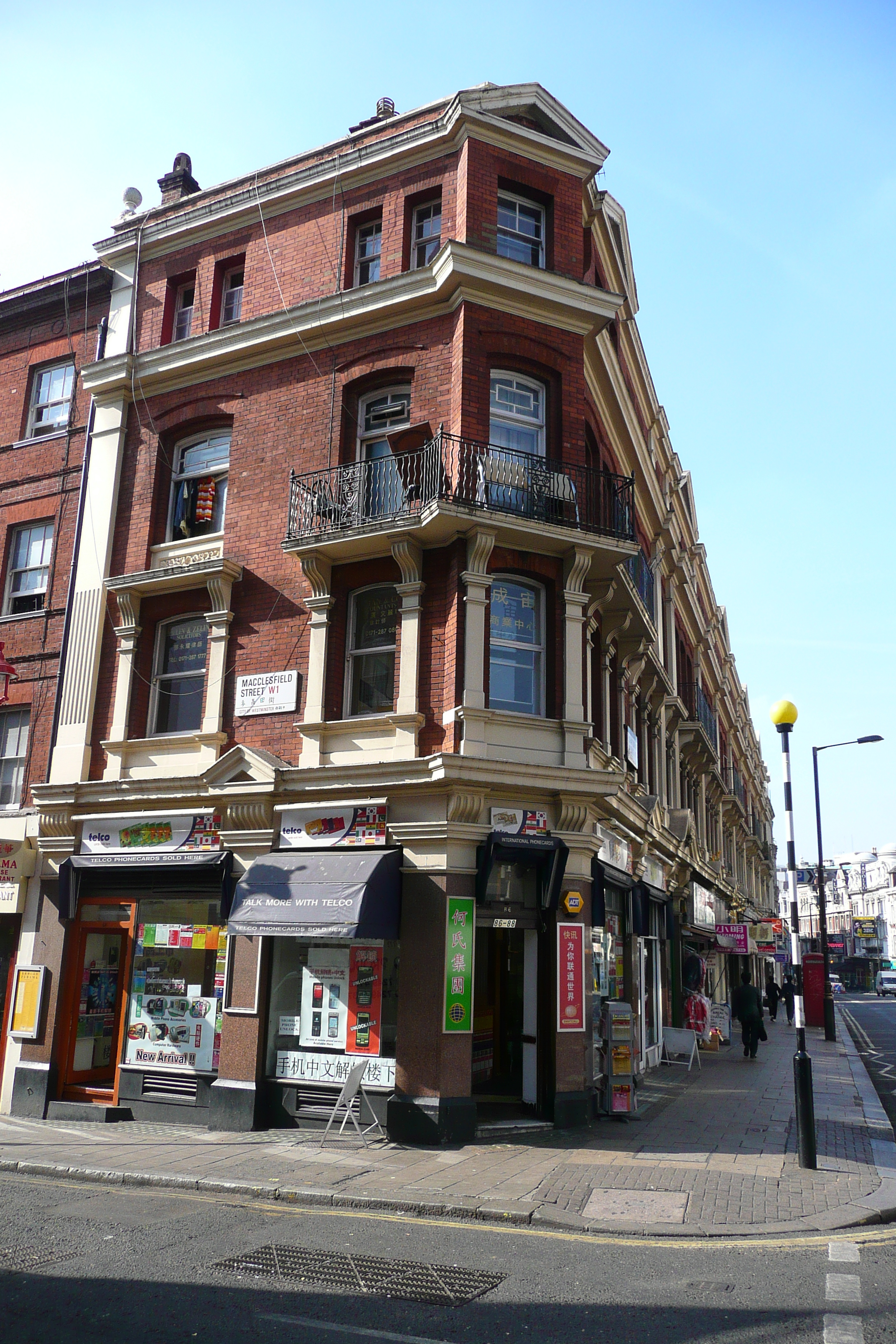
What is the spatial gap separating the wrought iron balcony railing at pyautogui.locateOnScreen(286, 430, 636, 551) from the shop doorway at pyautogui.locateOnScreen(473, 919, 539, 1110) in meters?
6.13

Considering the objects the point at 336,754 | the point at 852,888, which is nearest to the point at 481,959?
the point at 336,754

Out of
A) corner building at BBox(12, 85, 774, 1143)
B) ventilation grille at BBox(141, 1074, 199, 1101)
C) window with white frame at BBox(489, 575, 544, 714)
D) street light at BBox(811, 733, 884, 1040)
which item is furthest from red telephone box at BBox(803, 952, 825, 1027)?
ventilation grille at BBox(141, 1074, 199, 1101)

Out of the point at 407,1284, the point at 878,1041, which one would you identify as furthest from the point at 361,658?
the point at 878,1041

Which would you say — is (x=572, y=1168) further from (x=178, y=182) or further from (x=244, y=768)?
(x=178, y=182)

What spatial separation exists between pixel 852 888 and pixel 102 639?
667 ft

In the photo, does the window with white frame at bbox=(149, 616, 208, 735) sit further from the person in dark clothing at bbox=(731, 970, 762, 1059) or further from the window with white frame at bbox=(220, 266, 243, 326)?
the person in dark clothing at bbox=(731, 970, 762, 1059)

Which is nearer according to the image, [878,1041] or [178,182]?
[178,182]

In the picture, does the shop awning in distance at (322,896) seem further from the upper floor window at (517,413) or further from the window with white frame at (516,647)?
the upper floor window at (517,413)

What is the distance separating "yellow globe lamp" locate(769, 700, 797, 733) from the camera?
12.4m

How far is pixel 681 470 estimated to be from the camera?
101 feet

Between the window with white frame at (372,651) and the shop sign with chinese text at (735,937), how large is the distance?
16285 mm

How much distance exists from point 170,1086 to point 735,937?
17320 mm

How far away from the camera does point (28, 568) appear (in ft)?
60.6

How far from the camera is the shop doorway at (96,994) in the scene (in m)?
15.4
